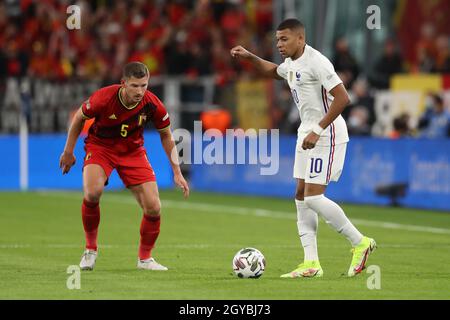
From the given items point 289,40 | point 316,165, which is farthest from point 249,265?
point 289,40

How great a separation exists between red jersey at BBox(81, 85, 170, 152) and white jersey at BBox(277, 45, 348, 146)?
1395 mm

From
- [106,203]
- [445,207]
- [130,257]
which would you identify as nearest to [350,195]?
[445,207]

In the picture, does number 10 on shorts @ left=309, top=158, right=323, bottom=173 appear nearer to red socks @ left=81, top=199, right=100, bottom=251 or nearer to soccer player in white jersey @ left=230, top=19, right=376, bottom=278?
soccer player in white jersey @ left=230, top=19, right=376, bottom=278

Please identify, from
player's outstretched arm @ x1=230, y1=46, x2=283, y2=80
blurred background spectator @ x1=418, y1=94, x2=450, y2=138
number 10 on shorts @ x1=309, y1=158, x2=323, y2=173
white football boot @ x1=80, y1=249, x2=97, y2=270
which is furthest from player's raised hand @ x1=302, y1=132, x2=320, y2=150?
blurred background spectator @ x1=418, y1=94, x2=450, y2=138

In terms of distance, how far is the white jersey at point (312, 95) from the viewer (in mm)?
10812

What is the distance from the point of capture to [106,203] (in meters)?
21.6

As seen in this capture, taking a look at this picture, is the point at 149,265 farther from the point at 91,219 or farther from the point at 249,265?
the point at 249,265

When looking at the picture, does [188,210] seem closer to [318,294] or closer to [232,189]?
[232,189]

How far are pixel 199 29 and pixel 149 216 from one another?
66.5 ft

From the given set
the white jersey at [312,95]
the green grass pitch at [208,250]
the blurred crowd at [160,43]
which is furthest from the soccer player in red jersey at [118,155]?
the blurred crowd at [160,43]

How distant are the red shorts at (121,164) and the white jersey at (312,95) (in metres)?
1.62

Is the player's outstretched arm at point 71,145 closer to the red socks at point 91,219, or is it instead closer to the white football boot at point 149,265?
the red socks at point 91,219

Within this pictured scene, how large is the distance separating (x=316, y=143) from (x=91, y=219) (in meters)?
2.33

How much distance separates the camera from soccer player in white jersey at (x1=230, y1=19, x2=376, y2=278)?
1075cm
